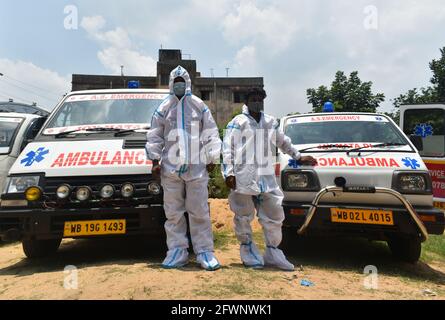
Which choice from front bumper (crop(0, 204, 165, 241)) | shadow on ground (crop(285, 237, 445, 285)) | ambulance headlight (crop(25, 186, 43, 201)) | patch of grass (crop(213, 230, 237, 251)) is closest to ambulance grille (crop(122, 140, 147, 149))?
front bumper (crop(0, 204, 165, 241))

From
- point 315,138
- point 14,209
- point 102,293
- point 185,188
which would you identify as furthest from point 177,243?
point 315,138

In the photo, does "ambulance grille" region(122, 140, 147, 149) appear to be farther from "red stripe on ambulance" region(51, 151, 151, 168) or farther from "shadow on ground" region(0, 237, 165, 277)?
"shadow on ground" region(0, 237, 165, 277)

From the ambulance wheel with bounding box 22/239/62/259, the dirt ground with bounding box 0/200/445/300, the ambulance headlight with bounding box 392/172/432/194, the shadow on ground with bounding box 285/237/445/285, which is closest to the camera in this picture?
the dirt ground with bounding box 0/200/445/300

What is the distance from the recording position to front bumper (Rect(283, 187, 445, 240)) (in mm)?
3879

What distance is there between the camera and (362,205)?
13.4 ft

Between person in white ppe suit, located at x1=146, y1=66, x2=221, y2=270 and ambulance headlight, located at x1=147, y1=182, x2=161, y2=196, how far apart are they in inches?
7.2

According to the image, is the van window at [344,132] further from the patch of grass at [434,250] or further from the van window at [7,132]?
the van window at [7,132]

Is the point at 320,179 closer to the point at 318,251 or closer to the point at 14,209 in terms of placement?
the point at 318,251

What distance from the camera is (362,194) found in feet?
13.3

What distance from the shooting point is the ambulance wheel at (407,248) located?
4586 mm

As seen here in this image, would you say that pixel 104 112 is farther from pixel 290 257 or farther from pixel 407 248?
pixel 407 248

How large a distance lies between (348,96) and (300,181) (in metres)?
13.7

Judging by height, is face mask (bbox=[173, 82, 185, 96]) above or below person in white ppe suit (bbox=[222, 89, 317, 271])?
above
